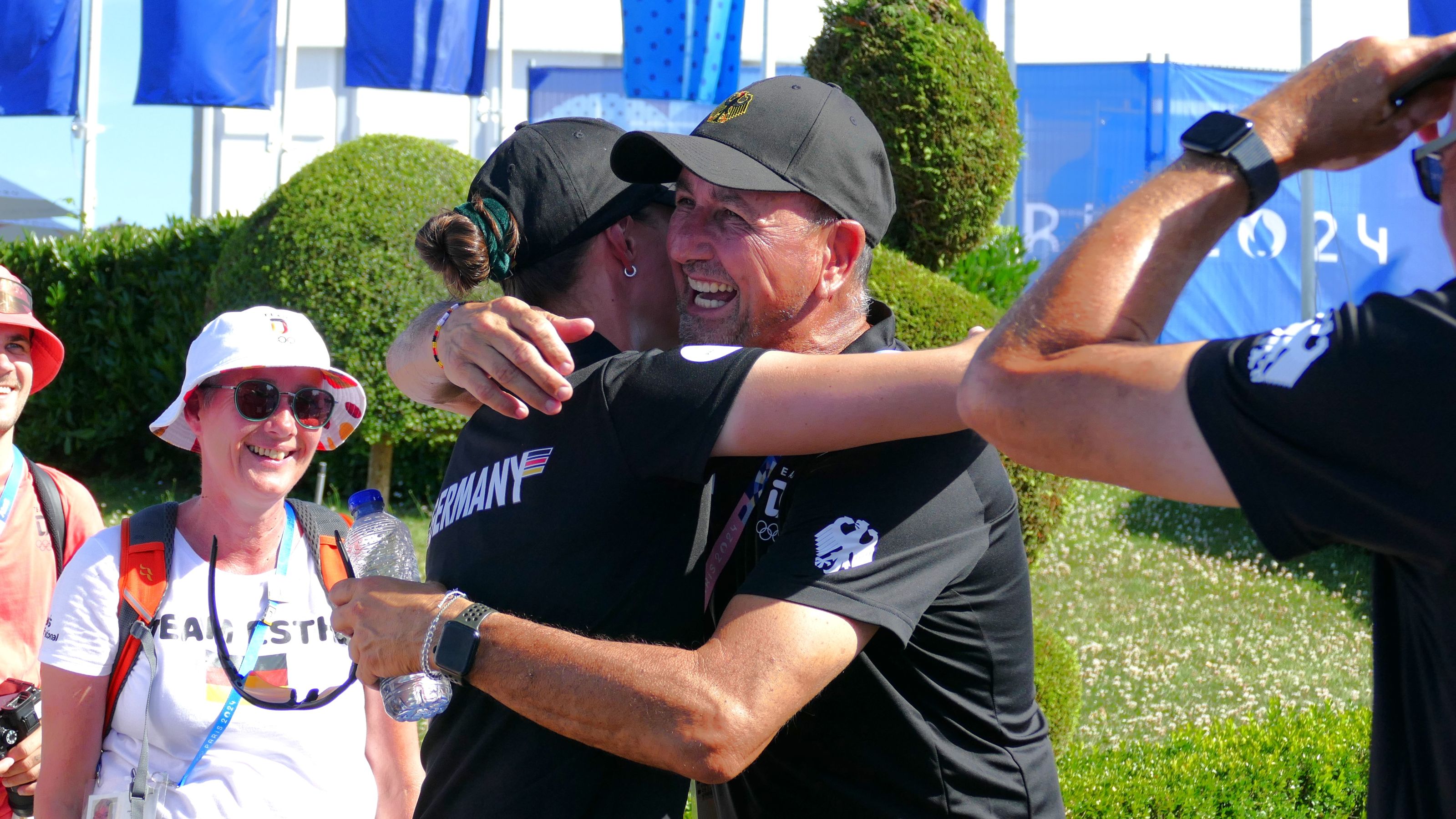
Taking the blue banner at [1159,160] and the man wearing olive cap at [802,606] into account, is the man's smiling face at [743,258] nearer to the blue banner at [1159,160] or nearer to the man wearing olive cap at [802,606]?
the man wearing olive cap at [802,606]

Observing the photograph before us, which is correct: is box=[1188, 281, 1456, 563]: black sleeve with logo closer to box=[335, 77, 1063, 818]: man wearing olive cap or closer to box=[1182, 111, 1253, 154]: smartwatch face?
box=[1182, 111, 1253, 154]: smartwatch face

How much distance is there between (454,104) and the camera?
21.0 metres

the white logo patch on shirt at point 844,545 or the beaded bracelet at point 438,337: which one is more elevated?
the beaded bracelet at point 438,337

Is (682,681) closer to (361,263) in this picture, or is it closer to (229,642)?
(229,642)

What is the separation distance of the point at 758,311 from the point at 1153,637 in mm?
6833

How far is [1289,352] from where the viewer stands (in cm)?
133

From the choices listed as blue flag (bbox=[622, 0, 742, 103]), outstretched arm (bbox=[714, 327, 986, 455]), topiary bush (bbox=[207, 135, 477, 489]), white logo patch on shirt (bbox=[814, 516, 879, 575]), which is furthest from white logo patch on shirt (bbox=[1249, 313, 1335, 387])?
blue flag (bbox=[622, 0, 742, 103])

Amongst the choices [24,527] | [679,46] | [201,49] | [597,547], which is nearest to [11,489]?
[24,527]

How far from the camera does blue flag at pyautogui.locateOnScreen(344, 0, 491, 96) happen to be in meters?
14.0

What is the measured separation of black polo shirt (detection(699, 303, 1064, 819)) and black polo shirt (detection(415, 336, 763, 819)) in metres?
0.16

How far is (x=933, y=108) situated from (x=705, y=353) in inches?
193

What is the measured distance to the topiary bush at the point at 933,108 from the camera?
257 inches

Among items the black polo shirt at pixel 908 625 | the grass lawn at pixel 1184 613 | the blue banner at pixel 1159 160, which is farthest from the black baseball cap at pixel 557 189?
the blue banner at pixel 1159 160

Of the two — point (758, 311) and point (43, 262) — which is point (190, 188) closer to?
point (43, 262)
